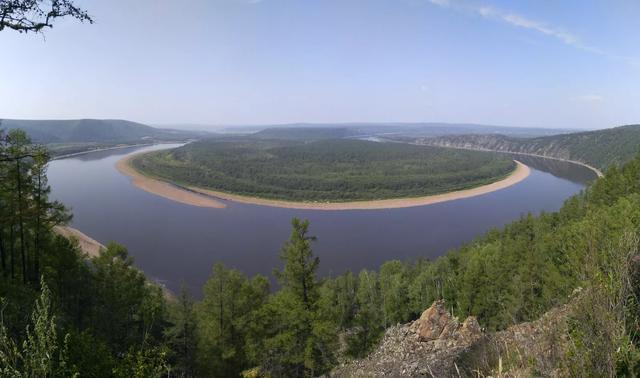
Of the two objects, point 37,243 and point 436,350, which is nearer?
point 37,243

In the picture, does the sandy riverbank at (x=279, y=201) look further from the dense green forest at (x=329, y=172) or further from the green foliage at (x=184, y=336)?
the green foliage at (x=184, y=336)

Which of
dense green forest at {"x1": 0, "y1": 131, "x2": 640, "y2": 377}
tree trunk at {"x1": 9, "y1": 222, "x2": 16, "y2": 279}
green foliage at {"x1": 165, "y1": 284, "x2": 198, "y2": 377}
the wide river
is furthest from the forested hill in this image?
tree trunk at {"x1": 9, "y1": 222, "x2": 16, "y2": 279}

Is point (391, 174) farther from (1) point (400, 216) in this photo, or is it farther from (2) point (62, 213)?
(2) point (62, 213)

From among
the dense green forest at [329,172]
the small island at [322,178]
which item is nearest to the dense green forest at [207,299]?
the small island at [322,178]

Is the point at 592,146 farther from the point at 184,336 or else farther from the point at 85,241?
the point at 184,336

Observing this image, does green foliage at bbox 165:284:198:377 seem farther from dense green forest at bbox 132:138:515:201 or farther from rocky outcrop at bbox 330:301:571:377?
dense green forest at bbox 132:138:515:201

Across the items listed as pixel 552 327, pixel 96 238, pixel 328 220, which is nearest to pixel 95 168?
pixel 96 238

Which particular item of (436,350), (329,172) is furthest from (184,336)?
(329,172)
